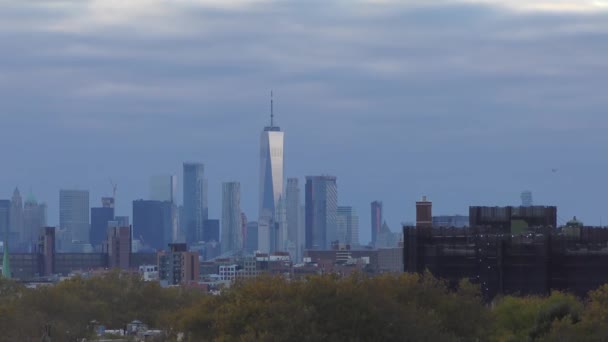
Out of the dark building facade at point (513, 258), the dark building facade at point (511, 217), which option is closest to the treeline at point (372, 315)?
the dark building facade at point (513, 258)

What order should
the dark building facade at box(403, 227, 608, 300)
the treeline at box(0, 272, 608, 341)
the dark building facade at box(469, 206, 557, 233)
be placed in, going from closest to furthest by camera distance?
the treeline at box(0, 272, 608, 341) → the dark building facade at box(403, 227, 608, 300) → the dark building facade at box(469, 206, 557, 233)

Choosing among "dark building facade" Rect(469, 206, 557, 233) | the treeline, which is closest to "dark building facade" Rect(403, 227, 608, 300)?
the treeline

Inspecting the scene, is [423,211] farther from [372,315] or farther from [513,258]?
[372,315]

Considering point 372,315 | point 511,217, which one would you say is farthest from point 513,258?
point 372,315

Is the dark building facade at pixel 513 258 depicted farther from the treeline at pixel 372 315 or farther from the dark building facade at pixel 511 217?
the dark building facade at pixel 511 217

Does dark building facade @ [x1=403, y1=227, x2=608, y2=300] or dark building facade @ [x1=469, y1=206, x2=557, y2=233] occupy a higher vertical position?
dark building facade @ [x1=469, y1=206, x2=557, y2=233]

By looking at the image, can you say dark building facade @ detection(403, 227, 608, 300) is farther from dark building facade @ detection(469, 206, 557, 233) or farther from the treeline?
dark building facade @ detection(469, 206, 557, 233)

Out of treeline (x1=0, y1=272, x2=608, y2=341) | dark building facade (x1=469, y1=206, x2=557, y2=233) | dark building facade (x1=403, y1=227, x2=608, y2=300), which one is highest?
dark building facade (x1=469, y1=206, x2=557, y2=233)

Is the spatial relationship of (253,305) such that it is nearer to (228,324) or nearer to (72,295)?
(228,324)
